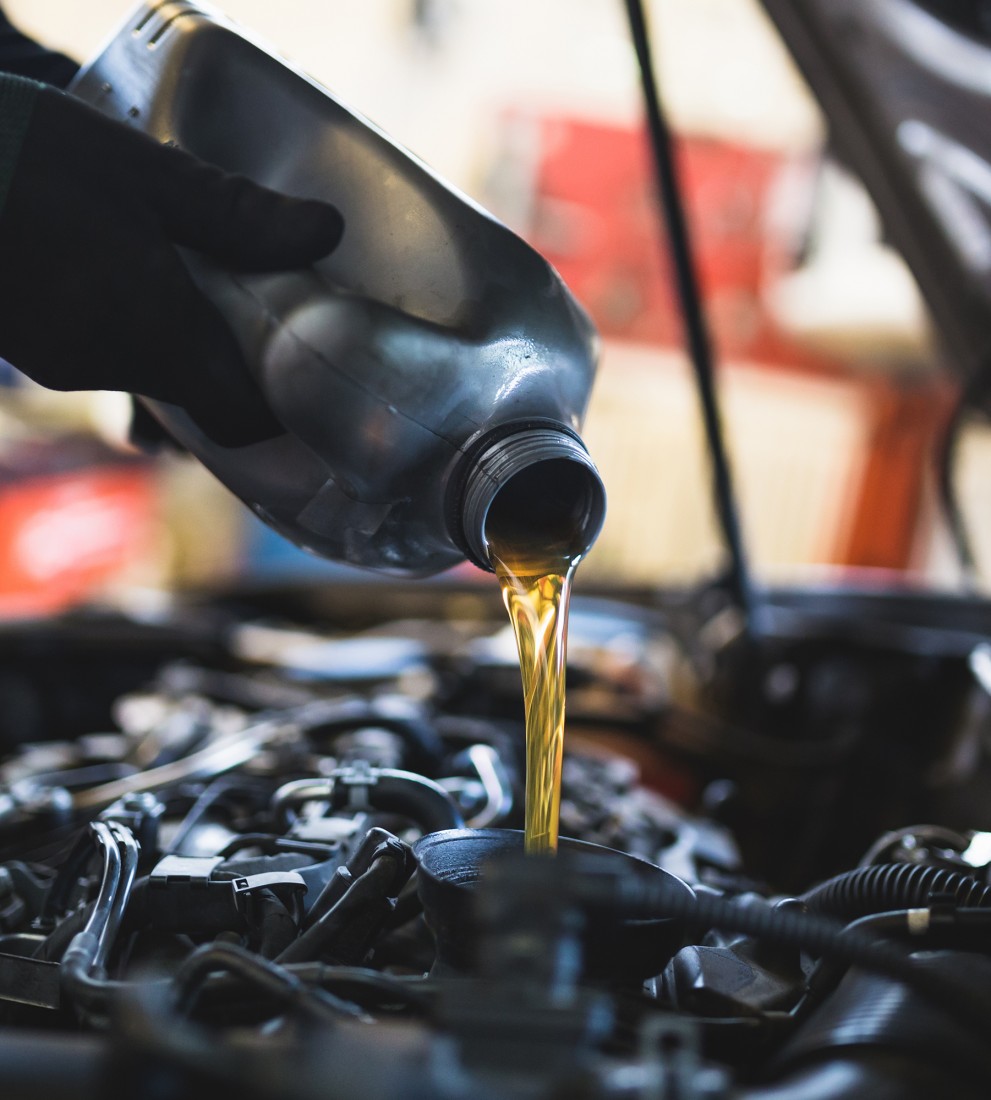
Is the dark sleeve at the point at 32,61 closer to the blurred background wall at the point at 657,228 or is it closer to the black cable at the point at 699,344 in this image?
the black cable at the point at 699,344

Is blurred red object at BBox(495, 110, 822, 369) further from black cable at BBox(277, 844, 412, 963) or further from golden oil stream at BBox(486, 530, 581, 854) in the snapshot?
black cable at BBox(277, 844, 412, 963)

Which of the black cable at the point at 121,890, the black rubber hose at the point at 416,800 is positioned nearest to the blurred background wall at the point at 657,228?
the black rubber hose at the point at 416,800

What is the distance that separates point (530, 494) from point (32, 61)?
1.78ft

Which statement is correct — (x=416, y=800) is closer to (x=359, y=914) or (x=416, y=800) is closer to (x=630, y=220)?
(x=359, y=914)

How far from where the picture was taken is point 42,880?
0.79 m

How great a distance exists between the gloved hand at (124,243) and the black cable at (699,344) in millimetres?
671

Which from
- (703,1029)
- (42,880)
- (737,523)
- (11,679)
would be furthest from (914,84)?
(11,679)

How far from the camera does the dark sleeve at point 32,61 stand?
854mm

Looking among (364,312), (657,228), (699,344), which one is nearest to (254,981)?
(364,312)

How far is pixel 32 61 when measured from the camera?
33.9 inches

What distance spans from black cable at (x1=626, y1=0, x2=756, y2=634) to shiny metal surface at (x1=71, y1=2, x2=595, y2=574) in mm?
606

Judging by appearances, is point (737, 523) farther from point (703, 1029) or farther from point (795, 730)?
point (703, 1029)

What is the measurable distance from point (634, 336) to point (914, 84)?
4.30m

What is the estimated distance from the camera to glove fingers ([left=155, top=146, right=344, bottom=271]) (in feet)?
2.20
